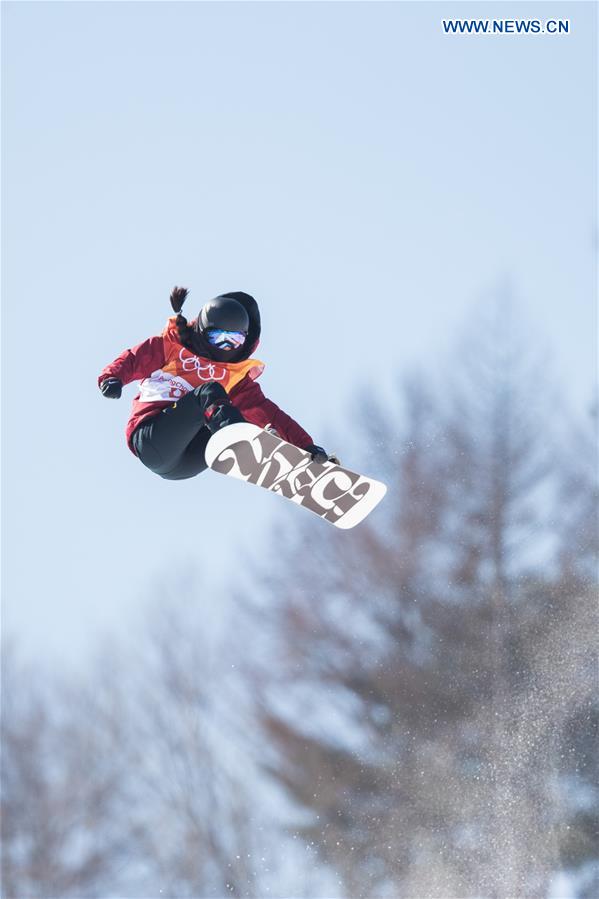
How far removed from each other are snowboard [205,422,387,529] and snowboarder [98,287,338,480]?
0.13 m

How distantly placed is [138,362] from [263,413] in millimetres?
840

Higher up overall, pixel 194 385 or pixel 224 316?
pixel 224 316

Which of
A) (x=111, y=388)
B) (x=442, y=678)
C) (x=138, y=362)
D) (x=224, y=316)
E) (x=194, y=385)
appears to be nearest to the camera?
(x=111, y=388)

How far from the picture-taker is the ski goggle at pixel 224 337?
8.12 m

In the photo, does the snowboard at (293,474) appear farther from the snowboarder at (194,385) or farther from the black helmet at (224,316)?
the black helmet at (224,316)

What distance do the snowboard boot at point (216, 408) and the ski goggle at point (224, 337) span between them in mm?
266

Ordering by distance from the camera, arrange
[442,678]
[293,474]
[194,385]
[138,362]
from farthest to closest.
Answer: [442,678], [293,474], [194,385], [138,362]

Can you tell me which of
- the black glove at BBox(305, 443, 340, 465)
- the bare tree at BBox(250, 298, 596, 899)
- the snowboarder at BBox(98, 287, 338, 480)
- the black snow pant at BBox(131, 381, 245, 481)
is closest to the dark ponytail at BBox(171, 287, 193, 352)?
the snowboarder at BBox(98, 287, 338, 480)

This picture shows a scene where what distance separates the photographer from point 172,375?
836 cm

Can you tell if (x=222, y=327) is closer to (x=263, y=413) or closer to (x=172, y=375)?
(x=172, y=375)

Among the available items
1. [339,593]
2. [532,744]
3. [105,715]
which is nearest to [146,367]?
[532,744]

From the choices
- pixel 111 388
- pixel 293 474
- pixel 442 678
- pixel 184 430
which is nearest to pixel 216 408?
pixel 184 430

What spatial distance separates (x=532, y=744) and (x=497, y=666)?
1.02m

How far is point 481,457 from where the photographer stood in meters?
15.2
